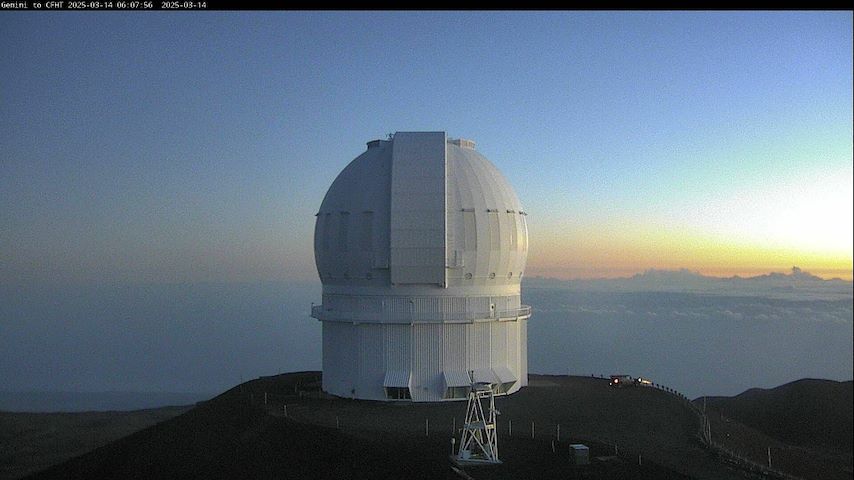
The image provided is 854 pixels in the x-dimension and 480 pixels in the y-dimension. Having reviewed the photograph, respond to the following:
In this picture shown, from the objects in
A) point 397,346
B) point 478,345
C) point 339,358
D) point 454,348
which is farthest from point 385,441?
point 339,358

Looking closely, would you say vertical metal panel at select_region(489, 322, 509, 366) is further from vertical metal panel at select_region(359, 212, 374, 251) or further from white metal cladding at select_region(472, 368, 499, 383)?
vertical metal panel at select_region(359, 212, 374, 251)

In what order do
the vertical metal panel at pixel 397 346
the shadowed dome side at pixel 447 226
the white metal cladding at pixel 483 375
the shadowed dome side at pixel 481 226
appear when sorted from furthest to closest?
the shadowed dome side at pixel 481 226
the shadowed dome side at pixel 447 226
the white metal cladding at pixel 483 375
the vertical metal panel at pixel 397 346

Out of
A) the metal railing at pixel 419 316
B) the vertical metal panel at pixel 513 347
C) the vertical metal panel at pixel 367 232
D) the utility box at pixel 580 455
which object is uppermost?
the vertical metal panel at pixel 367 232

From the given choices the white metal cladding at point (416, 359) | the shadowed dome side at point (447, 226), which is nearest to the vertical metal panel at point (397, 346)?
the white metal cladding at point (416, 359)

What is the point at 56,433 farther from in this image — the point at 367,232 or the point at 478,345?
the point at 478,345

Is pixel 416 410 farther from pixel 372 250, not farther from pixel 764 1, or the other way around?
pixel 764 1

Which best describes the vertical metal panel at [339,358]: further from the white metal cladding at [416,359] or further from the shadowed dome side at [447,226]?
the shadowed dome side at [447,226]

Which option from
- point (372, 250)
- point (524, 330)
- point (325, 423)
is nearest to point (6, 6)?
point (325, 423)
